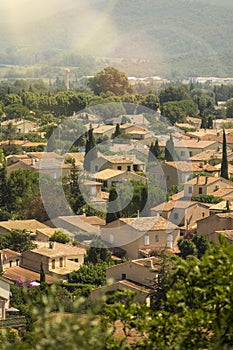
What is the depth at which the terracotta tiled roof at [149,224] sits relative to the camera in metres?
22.6

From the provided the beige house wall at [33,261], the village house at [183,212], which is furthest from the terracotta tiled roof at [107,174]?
the beige house wall at [33,261]

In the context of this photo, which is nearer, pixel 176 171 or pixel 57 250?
pixel 57 250

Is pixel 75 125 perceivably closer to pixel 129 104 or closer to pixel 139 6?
pixel 129 104

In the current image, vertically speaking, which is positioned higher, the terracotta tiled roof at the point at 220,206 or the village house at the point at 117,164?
the terracotta tiled roof at the point at 220,206

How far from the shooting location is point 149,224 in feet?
75.0

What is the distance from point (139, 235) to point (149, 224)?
2.53 ft

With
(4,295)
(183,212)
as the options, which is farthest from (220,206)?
(4,295)

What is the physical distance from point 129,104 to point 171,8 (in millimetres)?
79524

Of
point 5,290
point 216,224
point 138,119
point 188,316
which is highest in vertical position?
point 188,316

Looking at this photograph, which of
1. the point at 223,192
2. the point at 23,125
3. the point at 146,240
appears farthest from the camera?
the point at 23,125

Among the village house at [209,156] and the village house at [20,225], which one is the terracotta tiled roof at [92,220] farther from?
the village house at [209,156]

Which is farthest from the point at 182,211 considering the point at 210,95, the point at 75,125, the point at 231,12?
the point at 231,12

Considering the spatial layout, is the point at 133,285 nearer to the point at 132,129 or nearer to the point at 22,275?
the point at 22,275

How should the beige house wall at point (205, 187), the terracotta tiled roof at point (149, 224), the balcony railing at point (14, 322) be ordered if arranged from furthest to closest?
the beige house wall at point (205, 187), the terracotta tiled roof at point (149, 224), the balcony railing at point (14, 322)
